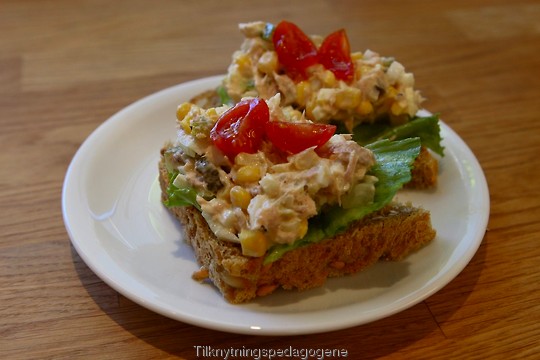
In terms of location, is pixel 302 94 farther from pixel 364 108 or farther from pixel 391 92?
pixel 391 92

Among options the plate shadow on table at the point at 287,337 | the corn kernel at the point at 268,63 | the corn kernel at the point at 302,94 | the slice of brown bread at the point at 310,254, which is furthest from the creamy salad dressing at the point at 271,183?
the corn kernel at the point at 268,63

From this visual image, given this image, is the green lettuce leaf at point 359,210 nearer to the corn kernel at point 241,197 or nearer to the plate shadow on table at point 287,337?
the corn kernel at point 241,197

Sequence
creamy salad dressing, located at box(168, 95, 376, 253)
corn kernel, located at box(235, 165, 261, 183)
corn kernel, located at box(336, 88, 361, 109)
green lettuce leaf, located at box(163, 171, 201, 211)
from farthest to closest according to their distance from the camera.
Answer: corn kernel, located at box(336, 88, 361, 109)
green lettuce leaf, located at box(163, 171, 201, 211)
corn kernel, located at box(235, 165, 261, 183)
creamy salad dressing, located at box(168, 95, 376, 253)

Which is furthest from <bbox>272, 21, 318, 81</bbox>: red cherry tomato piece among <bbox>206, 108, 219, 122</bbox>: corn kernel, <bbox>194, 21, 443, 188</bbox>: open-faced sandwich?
<bbox>206, 108, 219, 122</bbox>: corn kernel

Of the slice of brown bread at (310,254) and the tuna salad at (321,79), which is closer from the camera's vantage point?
the slice of brown bread at (310,254)

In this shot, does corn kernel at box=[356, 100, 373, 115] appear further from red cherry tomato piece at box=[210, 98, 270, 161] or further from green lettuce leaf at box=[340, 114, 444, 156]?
red cherry tomato piece at box=[210, 98, 270, 161]

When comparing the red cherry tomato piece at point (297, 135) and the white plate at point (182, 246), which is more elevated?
the red cherry tomato piece at point (297, 135)

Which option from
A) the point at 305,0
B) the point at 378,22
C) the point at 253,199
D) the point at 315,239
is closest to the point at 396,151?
the point at 315,239
